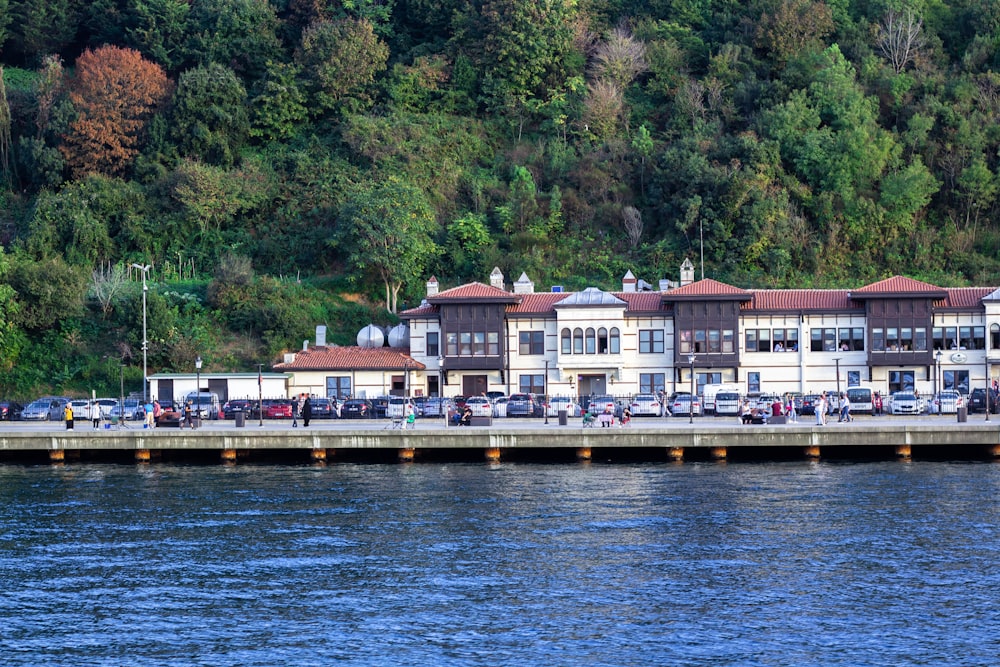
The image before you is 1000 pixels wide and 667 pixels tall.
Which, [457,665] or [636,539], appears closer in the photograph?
[457,665]

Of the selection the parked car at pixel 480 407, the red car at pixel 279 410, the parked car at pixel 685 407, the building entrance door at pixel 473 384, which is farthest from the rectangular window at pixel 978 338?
the red car at pixel 279 410

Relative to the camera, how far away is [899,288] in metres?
82.5

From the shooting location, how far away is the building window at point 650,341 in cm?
8475

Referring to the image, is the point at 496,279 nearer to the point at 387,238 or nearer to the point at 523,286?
A: the point at 523,286

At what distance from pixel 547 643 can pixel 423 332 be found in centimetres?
5468

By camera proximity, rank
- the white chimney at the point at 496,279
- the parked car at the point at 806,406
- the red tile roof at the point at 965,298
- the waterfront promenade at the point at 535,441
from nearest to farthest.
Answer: the waterfront promenade at the point at 535,441 → the parked car at the point at 806,406 → the red tile roof at the point at 965,298 → the white chimney at the point at 496,279

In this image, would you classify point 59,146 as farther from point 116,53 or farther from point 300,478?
point 300,478

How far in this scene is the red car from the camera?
7462cm

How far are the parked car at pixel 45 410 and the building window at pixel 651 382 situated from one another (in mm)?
34560

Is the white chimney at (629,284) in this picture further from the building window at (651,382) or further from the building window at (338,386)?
the building window at (338,386)

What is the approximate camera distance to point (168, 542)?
4388cm

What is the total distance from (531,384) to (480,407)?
13.9m

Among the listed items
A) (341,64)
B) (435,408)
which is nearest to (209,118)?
(341,64)

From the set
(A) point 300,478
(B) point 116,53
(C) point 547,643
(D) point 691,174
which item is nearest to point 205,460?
(A) point 300,478
